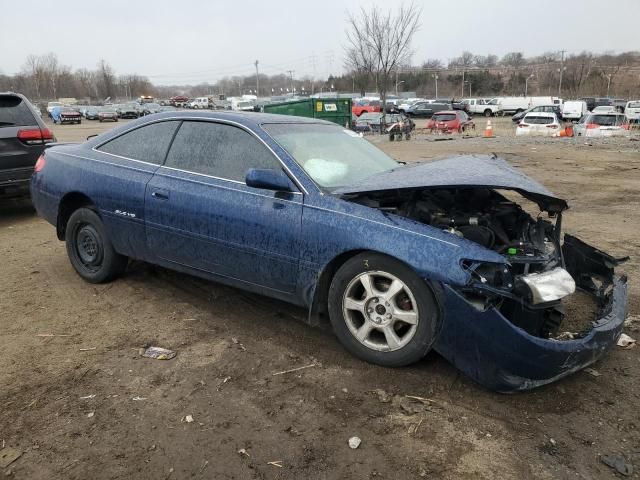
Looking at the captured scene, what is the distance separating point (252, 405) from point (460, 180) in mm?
1811

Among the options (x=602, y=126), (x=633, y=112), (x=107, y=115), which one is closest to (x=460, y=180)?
(x=602, y=126)

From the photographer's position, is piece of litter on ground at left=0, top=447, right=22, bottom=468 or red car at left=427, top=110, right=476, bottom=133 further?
red car at left=427, top=110, right=476, bottom=133

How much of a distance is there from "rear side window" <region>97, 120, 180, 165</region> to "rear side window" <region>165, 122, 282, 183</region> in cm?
11

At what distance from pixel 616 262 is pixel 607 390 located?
96 centimetres

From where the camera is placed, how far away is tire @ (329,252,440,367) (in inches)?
115

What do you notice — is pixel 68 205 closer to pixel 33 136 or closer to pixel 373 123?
pixel 33 136

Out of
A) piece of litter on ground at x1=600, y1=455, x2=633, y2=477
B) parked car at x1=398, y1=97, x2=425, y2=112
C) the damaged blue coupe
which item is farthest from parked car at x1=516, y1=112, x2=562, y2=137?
piece of litter on ground at x1=600, y1=455, x2=633, y2=477

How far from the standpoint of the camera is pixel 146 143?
4277 millimetres

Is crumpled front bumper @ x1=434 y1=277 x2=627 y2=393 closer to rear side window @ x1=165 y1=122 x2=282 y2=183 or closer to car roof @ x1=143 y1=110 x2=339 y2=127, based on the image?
rear side window @ x1=165 y1=122 x2=282 y2=183

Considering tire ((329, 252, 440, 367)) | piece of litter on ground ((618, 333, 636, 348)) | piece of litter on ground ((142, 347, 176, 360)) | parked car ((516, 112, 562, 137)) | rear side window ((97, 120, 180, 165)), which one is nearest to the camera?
tire ((329, 252, 440, 367))

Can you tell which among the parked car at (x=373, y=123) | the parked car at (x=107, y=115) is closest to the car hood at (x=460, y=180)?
the parked car at (x=373, y=123)

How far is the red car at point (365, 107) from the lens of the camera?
1628 inches

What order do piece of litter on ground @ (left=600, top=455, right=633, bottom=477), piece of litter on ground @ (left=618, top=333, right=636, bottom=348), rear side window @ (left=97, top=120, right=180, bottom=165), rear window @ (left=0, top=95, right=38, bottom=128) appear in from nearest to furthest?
piece of litter on ground @ (left=600, top=455, right=633, bottom=477) → piece of litter on ground @ (left=618, top=333, right=636, bottom=348) → rear side window @ (left=97, top=120, right=180, bottom=165) → rear window @ (left=0, top=95, right=38, bottom=128)

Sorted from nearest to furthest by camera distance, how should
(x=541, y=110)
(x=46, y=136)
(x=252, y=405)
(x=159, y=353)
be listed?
(x=252, y=405), (x=159, y=353), (x=46, y=136), (x=541, y=110)
